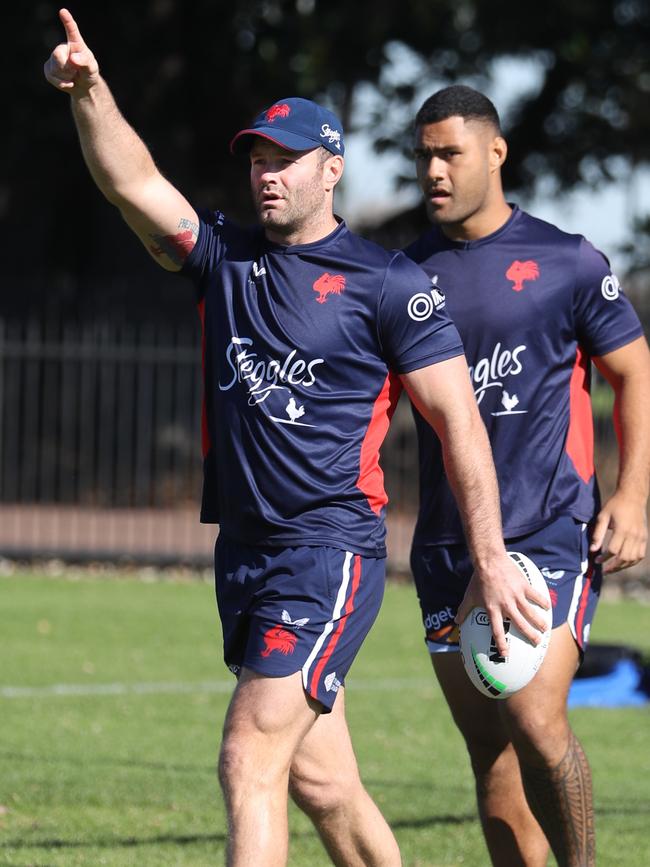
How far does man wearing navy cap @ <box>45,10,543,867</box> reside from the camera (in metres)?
4.09

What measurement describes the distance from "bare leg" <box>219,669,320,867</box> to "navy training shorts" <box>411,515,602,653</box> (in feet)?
3.56

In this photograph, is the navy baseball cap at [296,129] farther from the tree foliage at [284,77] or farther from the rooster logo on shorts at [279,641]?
the tree foliage at [284,77]

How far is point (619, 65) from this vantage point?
18922 millimetres

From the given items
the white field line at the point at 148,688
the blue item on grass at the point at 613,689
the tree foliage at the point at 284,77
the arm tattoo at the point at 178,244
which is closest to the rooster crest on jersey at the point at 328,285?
the arm tattoo at the point at 178,244

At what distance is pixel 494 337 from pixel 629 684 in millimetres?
5081

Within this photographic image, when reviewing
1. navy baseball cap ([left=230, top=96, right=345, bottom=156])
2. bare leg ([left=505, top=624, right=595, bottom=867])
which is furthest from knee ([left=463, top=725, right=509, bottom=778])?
navy baseball cap ([left=230, top=96, right=345, bottom=156])

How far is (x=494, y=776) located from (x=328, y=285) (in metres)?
1.90

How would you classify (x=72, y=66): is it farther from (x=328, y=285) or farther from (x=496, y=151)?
(x=496, y=151)


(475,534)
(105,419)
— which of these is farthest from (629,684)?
(105,419)

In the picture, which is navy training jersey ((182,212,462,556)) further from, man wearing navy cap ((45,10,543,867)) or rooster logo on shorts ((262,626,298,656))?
rooster logo on shorts ((262,626,298,656))

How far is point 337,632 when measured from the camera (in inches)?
163

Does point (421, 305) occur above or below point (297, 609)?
above

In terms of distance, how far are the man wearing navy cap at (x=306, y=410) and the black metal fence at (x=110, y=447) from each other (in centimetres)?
1193

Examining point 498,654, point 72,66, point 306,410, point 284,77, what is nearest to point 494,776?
point 498,654
